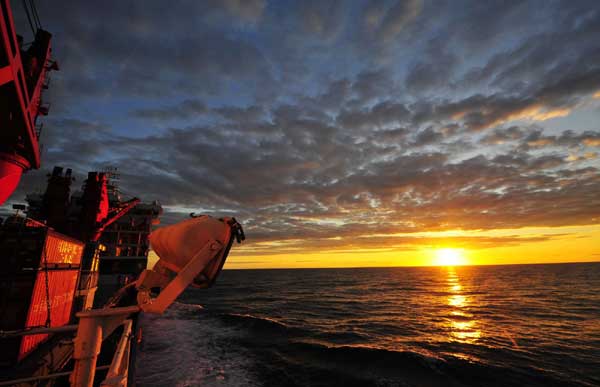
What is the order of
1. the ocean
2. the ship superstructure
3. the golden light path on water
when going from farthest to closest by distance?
the golden light path on water → the ocean → the ship superstructure

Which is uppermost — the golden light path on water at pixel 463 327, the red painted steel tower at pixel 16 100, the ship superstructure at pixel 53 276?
the red painted steel tower at pixel 16 100

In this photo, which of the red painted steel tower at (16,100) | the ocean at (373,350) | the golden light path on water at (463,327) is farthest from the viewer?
the golden light path on water at (463,327)

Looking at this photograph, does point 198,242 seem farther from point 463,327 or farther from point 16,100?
point 463,327

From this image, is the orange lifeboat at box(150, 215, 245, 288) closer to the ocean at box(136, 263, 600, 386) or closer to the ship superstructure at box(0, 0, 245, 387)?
the ship superstructure at box(0, 0, 245, 387)

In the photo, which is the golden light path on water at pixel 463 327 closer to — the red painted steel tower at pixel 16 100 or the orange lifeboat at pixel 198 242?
the orange lifeboat at pixel 198 242

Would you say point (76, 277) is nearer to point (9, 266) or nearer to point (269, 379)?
point (9, 266)

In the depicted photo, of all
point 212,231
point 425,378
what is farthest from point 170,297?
point 425,378

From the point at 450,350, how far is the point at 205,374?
17630 mm

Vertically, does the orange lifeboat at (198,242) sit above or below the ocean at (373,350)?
above

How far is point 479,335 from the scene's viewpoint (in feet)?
83.8

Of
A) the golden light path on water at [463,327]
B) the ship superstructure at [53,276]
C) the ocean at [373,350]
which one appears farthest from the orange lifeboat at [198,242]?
the golden light path on water at [463,327]

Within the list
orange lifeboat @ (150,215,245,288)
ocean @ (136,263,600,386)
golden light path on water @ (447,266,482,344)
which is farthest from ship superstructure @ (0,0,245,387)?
golden light path on water @ (447,266,482,344)

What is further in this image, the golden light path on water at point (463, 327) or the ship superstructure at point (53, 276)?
the golden light path on water at point (463, 327)

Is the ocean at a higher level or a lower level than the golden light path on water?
higher
